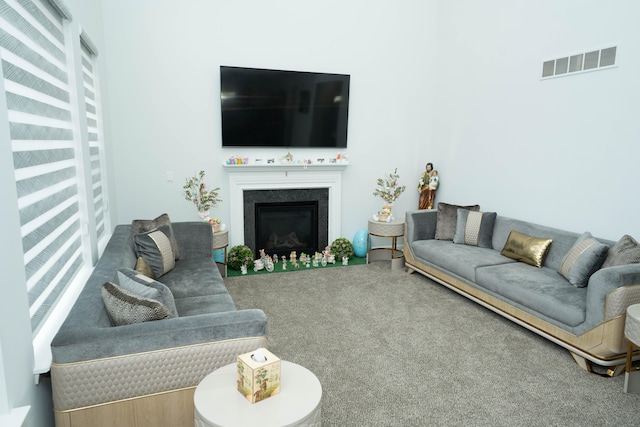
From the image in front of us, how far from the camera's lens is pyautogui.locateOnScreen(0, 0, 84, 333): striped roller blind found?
1.73 meters

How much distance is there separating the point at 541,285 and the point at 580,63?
2094mm

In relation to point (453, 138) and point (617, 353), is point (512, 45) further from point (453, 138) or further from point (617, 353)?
point (617, 353)

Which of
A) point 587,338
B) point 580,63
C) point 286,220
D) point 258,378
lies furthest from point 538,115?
point 258,378

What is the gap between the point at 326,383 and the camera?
2557mm

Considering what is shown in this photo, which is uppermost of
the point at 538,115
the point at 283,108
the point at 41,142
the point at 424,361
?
the point at 283,108

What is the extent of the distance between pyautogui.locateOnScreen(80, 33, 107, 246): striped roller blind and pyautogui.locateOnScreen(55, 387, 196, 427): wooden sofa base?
199 cm

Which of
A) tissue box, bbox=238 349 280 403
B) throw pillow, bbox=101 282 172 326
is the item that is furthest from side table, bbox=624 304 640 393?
throw pillow, bbox=101 282 172 326

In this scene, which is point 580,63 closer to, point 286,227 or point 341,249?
point 341,249

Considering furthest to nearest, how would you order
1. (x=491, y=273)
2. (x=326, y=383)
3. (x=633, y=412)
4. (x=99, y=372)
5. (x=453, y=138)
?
1. (x=453, y=138)
2. (x=491, y=273)
3. (x=326, y=383)
4. (x=633, y=412)
5. (x=99, y=372)

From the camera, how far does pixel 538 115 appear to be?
4102mm

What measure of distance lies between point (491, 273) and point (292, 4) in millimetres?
3828

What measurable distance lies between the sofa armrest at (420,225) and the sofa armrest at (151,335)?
3.09m

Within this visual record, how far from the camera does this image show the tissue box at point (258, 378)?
5.09 ft

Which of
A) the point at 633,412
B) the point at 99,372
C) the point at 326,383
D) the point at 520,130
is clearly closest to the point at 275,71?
the point at 520,130
